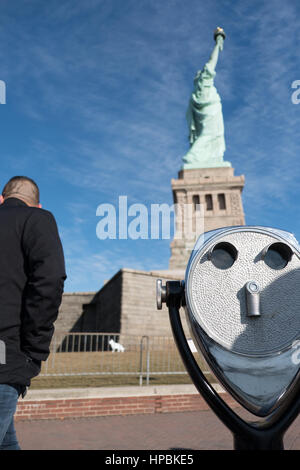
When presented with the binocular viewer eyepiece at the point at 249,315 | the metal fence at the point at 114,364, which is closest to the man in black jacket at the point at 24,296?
the binocular viewer eyepiece at the point at 249,315

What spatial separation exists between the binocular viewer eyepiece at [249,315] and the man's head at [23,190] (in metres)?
1.23

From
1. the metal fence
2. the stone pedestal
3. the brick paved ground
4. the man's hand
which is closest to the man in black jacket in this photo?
the brick paved ground

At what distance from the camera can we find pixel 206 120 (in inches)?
1479

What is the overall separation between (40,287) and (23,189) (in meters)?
0.77

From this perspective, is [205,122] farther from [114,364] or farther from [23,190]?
[23,190]

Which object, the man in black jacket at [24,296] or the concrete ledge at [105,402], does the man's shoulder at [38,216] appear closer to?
the man in black jacket at [24,296]

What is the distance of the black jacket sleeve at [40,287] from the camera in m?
1.91

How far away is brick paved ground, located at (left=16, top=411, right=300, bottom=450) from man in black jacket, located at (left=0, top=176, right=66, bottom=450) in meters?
3.39

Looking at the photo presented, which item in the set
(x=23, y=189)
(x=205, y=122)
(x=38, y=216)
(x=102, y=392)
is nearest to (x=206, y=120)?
(x=205, y=122)

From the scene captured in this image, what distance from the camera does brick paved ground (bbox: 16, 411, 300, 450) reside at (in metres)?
4.93

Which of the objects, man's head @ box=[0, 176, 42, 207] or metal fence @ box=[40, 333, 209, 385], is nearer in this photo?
man's head @ box=[0, 176, 42, 207]

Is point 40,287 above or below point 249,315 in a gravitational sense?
above

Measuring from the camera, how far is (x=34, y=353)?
1.93m

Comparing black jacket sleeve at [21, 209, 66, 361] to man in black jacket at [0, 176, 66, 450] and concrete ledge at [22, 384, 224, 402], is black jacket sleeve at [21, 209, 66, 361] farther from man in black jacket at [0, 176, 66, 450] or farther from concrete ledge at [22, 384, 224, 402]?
concrete ledge at [22, 384, 224, 402]
